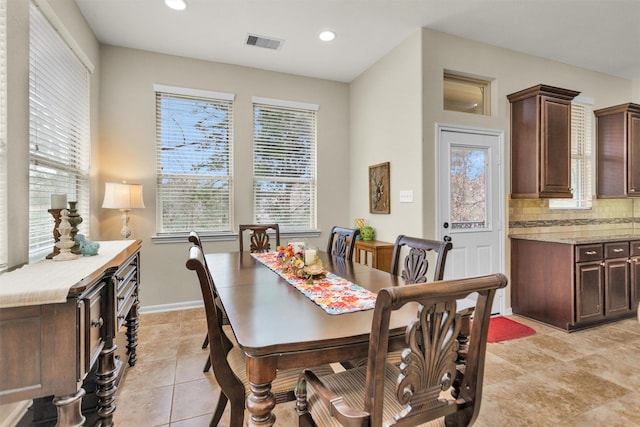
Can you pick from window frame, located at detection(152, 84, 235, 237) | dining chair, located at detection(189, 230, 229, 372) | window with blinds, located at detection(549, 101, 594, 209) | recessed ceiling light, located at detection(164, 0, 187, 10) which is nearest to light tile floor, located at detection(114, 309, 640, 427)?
dining chair, located at detection(189, 230, 229, 372)

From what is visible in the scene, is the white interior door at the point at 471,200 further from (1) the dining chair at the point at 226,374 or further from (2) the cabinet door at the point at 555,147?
(1) the dining chair at the point at 226,374

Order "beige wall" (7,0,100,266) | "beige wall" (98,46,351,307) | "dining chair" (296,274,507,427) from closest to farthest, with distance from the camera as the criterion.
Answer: "dining chair" (296,274,507,427) < "beige wall" (7,0,100,266) < "beige wall" (98,46,351,307)

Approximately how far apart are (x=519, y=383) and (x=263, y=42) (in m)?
3.94

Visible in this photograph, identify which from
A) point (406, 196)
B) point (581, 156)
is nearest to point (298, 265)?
point (406, 196)

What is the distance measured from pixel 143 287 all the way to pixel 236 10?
123 inches

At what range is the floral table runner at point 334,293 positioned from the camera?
1425 millimetres

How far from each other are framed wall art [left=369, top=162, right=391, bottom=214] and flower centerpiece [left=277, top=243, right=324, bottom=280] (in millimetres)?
1865

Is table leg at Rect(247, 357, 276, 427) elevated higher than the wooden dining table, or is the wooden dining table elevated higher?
the wooden dining table

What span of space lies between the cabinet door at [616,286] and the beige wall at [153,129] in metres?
3.45

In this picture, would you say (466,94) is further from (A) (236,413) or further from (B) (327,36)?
(A) (236,413)

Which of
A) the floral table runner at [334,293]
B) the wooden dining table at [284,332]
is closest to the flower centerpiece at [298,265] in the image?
the floral table runner at [334,293]

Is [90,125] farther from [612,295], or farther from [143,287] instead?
[612,295]

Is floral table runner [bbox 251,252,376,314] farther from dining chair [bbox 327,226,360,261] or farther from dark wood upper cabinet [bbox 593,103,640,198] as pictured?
dark wood upper cabinet [bbox 593,103,640,198]

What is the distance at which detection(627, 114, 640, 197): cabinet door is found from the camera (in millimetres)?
3969
